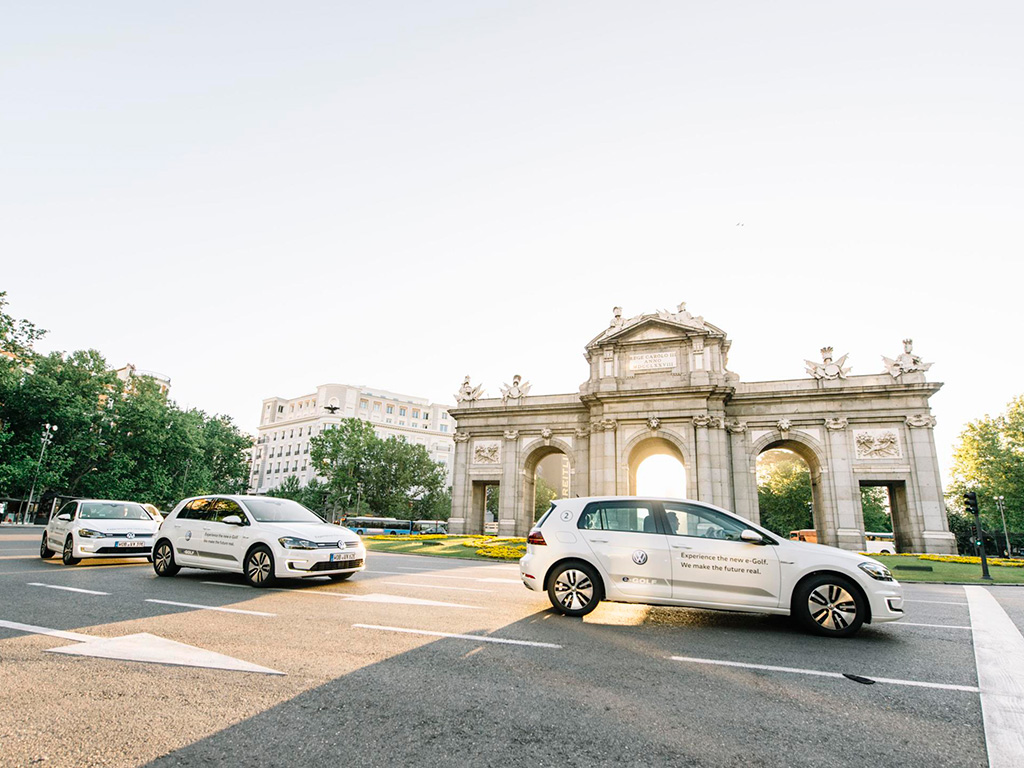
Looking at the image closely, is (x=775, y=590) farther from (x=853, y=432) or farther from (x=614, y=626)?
(x=853, y=432)

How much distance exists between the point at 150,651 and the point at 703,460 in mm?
28897

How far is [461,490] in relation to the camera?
37.1 meters

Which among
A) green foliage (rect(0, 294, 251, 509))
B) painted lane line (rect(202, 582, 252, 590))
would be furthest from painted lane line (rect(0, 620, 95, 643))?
green foliage (rect(0, 294, 251, 509))

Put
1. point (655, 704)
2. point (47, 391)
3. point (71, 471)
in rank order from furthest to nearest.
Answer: point (71, 471)
point (47, 391)
point (655, 704)

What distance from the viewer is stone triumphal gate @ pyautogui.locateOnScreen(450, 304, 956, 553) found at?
2898 centimetres

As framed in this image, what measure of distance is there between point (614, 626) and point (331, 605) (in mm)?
4226

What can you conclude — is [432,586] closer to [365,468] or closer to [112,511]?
[112,511]

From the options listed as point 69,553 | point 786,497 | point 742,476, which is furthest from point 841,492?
point 786,497

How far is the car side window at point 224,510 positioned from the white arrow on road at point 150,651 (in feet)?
15.0

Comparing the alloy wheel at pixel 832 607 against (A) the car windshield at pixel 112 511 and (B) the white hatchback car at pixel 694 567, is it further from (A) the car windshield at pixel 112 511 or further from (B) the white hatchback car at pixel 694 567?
(A) the car windshield at pixel 112 511

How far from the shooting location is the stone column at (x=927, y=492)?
2719cm

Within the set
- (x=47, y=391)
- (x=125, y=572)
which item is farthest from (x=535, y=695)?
(x=47, y=391)

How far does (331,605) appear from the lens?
313 inches

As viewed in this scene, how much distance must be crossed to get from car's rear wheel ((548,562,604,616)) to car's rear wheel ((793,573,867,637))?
2680 millimetres
